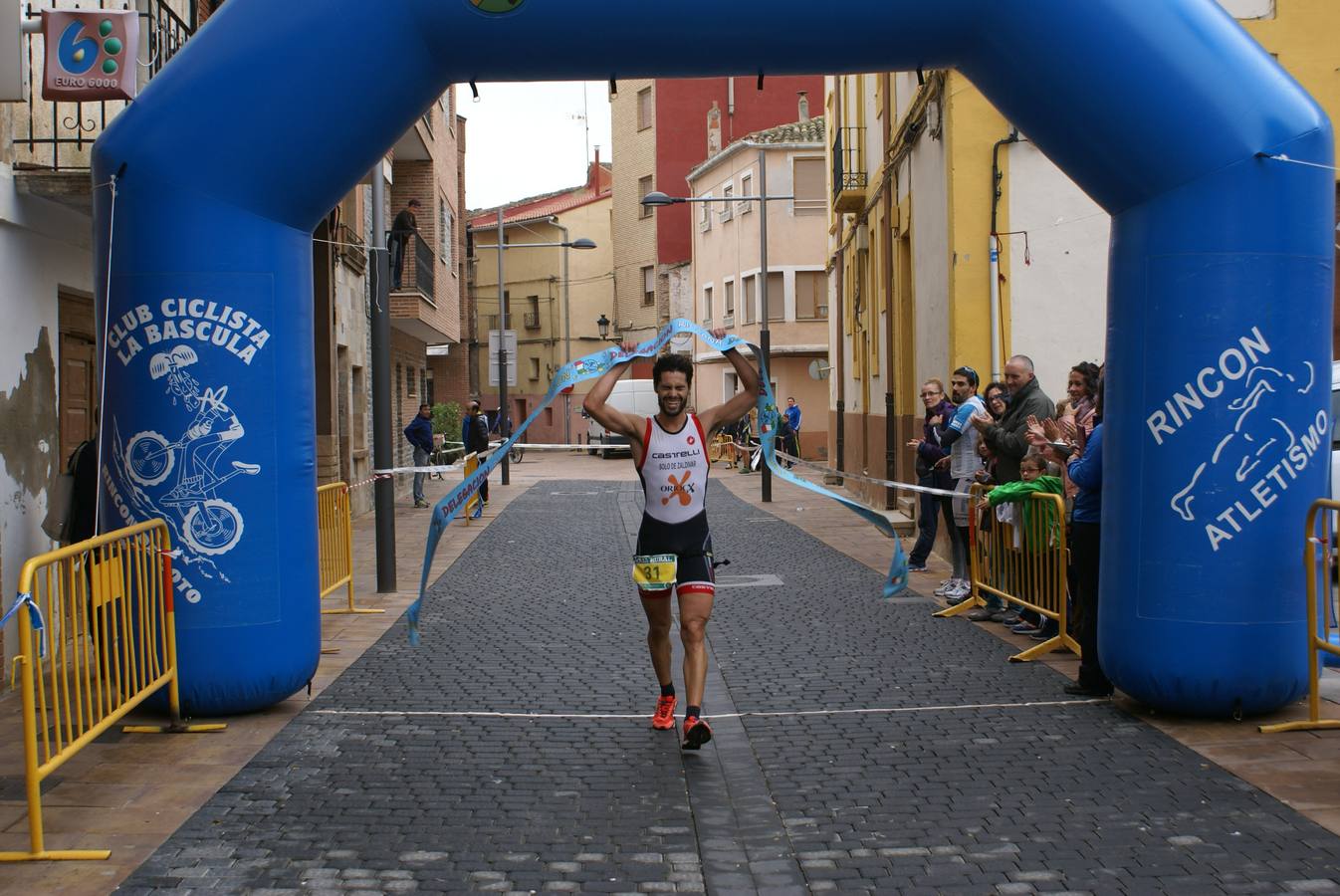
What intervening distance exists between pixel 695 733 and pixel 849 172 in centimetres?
1960

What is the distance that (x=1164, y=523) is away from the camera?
22.2 ft

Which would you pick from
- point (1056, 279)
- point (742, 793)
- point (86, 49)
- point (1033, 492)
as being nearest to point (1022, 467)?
point (1033, 492)

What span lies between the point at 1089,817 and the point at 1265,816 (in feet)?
2.15

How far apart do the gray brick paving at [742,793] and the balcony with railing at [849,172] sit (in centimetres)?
1566

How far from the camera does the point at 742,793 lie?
579cm

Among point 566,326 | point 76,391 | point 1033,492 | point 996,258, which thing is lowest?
point 1033,492

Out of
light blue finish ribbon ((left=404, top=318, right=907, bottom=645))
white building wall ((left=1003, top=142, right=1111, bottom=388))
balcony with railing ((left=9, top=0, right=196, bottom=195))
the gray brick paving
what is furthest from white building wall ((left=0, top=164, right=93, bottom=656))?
white building wall ((left=1003, top=142, right=1111, bottom=388))

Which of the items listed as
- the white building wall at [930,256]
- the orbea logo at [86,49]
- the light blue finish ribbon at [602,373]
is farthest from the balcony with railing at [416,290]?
the light blue finish ribbon at [602,373]

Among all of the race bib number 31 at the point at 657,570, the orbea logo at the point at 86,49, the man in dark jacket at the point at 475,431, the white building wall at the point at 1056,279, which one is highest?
the orbea logo at the point at 86,49

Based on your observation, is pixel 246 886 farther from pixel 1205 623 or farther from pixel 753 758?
pixel 1205 623

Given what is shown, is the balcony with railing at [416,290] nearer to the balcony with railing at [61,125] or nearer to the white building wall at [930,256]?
the white building wall at [930,256]

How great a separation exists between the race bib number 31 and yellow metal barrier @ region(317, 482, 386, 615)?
13.4 ft

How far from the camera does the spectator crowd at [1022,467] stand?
305 inches

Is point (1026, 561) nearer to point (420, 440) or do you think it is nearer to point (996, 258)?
point (996, 258)
